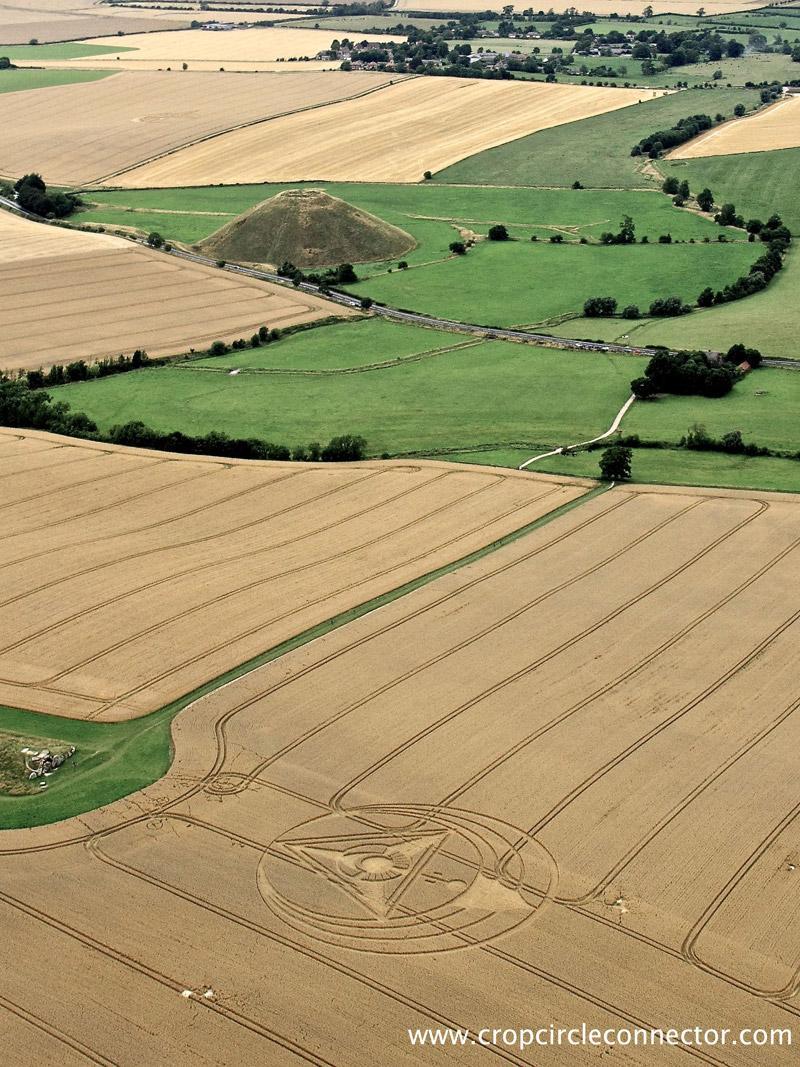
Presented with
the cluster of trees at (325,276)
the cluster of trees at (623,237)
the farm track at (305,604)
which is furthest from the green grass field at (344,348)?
the cluster of trees at (623,237)

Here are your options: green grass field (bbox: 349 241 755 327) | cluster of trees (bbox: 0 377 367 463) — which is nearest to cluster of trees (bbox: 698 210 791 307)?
green grass field (bbox: 349 241 755 327)

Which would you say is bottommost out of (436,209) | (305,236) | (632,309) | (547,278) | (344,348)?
(344,348)

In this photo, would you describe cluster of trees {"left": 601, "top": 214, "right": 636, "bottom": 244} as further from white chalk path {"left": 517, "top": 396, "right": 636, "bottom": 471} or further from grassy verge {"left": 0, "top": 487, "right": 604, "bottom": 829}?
grassy verge {"left": 0, "top": 487, "right": 604, "bottom": 829}

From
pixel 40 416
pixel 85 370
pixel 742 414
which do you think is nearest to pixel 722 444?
pixel 742 414

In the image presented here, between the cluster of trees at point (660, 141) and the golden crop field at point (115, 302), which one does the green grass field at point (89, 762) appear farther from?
the cluster of trees at point (660, 141)

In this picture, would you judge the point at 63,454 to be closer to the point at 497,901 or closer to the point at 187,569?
the point at 187,569

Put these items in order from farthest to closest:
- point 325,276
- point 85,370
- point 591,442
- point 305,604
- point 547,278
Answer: point 325,276 < point 547,278 < point 85,370 < point 591,442 < point 305,604

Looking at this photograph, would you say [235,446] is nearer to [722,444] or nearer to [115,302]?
[722,444]
